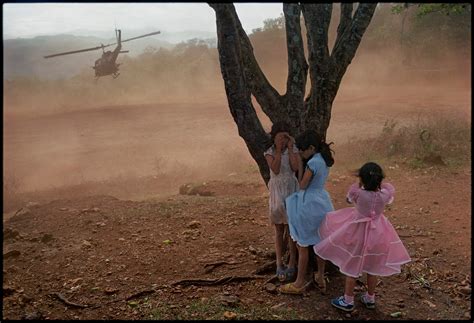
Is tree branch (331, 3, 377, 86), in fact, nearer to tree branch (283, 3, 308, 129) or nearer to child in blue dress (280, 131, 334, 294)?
tree branch (283, 3, 308, 129)

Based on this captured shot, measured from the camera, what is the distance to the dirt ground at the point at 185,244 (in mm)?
3834

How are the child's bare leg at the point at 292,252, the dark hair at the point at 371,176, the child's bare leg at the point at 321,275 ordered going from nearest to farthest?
the dark hair at the point at 371,176 < the child's bare leg at the point at 321,275 < the child's bare leg at the point at 292,252

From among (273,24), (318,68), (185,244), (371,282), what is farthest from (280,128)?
(273,24)

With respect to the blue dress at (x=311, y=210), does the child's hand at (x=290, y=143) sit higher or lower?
higher

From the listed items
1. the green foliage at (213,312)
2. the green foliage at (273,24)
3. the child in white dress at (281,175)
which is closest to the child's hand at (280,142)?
the child in white dress at (281,175)

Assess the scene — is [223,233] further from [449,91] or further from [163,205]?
[449,91]

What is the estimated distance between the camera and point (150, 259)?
4.98 meters

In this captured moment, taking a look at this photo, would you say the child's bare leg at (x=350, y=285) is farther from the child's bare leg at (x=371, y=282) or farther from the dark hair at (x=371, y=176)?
the dark hair at (x=371, y=176)

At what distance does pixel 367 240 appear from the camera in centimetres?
343

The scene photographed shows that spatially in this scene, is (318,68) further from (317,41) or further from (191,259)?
(191,259)

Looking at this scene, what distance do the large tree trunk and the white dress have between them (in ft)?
1.09

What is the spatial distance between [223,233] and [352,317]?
2.53 meters

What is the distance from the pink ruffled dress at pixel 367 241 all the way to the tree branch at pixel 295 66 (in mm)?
1086

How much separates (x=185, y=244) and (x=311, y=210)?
2.23m
